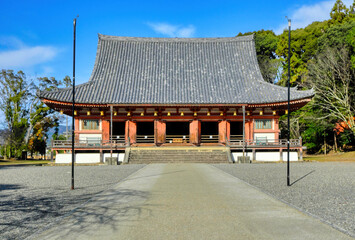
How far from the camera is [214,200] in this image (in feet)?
26.3

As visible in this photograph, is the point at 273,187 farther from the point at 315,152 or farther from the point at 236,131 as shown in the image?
the point at 315,152

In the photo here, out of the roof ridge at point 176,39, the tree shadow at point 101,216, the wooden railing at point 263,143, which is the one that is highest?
the roof ridge at point 176,39

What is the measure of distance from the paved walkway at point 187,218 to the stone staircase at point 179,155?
13.4m

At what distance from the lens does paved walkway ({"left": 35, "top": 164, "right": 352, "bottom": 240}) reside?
5133 millimetres

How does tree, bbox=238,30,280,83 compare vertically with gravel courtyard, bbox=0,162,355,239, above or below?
above

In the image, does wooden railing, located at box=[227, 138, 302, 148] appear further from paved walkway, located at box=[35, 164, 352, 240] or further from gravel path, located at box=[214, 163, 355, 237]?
paved walkway, located at box=[35, 164, 352, 240]

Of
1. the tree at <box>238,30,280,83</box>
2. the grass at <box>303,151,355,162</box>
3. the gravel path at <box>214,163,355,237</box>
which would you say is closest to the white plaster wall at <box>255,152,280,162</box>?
the grass at <box>303,151,355,162</box>

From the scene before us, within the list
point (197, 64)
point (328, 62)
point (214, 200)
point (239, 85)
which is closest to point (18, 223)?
point (214, 200)

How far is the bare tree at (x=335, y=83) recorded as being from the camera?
106ft

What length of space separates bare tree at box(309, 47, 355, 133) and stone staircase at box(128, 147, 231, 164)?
1609 centimetres

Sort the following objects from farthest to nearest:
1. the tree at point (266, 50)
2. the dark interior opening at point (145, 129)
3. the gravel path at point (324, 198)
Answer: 1. the tree at point (266, 50)
2. the dark interior opening at point (145, 129)
3. the gravel path at point (324, 198)

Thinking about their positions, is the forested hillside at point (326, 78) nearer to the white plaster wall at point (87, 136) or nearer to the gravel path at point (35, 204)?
the white plaster wall at point (87, 136)

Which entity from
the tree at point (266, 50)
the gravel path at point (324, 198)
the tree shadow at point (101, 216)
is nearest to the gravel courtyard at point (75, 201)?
the gravel path at point (324, 198)

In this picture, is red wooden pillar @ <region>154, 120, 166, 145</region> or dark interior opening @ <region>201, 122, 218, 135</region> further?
dark interior opening @ <region>201, 122, 218, 135</region>
